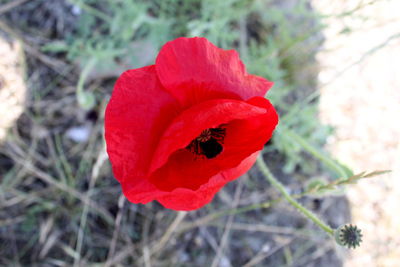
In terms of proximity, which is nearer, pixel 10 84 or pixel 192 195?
pixel 192 195

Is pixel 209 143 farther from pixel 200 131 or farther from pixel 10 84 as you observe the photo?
pixel 10 84

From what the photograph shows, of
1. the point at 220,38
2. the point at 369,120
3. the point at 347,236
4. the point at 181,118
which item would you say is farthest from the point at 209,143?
the point at 369,120

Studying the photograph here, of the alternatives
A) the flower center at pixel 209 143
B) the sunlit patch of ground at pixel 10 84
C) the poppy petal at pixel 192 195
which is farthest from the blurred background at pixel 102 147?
the poppy petal at pixel 192 195

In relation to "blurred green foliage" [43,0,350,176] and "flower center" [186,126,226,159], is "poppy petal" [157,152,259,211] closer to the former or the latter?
"flower center" [186,126,226,159]

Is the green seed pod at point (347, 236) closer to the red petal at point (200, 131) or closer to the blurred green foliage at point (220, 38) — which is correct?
the red petal at point (200, 131)

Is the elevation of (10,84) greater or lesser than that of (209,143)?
lesser

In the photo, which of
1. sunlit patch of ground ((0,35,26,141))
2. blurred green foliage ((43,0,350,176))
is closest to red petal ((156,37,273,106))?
blurred green foliage ((43,0,350,176))
